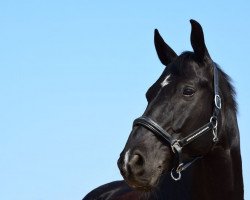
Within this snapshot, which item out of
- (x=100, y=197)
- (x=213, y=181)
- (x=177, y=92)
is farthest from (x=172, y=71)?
(x=100, y=197)

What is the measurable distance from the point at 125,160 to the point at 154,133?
1.67 feet

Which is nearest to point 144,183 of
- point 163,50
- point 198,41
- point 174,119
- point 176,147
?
point 176,147

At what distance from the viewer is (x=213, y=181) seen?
24.2 feet

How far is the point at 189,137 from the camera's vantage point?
23.4 feet

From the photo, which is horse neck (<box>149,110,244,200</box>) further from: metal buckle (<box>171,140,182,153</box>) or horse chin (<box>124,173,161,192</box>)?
horse chin (<box>124,173,161,192</box>)

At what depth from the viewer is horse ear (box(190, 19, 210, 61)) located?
7.46m

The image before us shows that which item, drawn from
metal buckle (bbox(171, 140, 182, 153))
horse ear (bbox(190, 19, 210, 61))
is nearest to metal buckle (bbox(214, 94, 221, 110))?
horse ear (bbox(190, 19, 210, 61))

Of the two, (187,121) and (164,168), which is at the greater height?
(187,121)

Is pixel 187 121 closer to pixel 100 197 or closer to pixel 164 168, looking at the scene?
pixel 164 168

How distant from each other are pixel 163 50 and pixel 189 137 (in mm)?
1574

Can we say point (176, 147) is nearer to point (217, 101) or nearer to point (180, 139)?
point (180, 139)

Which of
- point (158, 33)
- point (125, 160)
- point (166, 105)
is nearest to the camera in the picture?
point (125, 160)

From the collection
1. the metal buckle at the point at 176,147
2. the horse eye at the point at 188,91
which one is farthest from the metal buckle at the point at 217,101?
the metal buckle at the point at 176,147

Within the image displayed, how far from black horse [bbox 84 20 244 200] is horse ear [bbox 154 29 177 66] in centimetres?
53
